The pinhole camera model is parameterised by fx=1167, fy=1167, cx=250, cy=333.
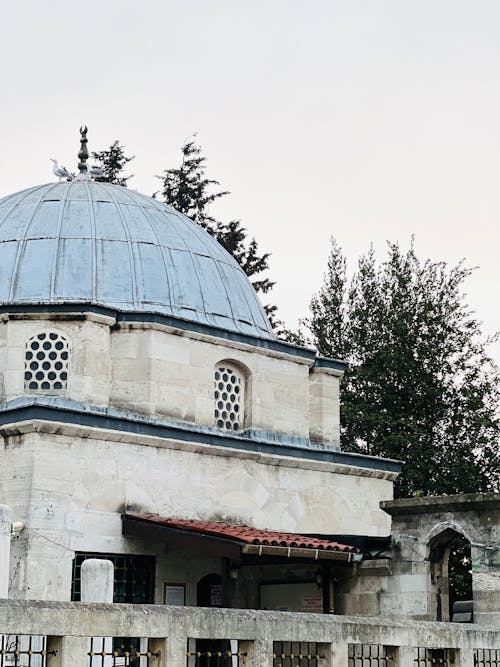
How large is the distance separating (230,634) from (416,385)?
2174 cm

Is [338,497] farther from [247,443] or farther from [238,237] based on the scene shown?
[238,237]

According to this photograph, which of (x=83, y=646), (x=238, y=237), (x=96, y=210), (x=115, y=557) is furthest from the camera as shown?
(x=238, y=237)

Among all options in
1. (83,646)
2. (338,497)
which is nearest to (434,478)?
(338,497)

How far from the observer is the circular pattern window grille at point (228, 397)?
20.7m

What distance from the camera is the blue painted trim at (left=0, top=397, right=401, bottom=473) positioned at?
56.6 ft

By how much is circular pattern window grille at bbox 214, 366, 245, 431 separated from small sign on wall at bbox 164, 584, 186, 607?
10.4 feet

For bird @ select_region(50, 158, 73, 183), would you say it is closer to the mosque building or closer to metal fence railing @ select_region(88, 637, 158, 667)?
the mosque building

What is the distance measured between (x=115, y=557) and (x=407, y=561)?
4.57 metres

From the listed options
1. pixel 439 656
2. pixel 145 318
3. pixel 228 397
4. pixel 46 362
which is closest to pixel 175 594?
pixel 228 397

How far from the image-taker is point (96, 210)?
73.2 ft

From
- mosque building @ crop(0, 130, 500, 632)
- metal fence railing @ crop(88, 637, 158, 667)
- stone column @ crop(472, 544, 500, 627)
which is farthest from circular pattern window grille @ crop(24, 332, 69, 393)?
stone column @ crop(472, 544, 500, 627)

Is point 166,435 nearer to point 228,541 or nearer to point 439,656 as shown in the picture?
point 228,541

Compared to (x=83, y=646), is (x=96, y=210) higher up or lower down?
higher up

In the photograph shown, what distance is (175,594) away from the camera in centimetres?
1853
